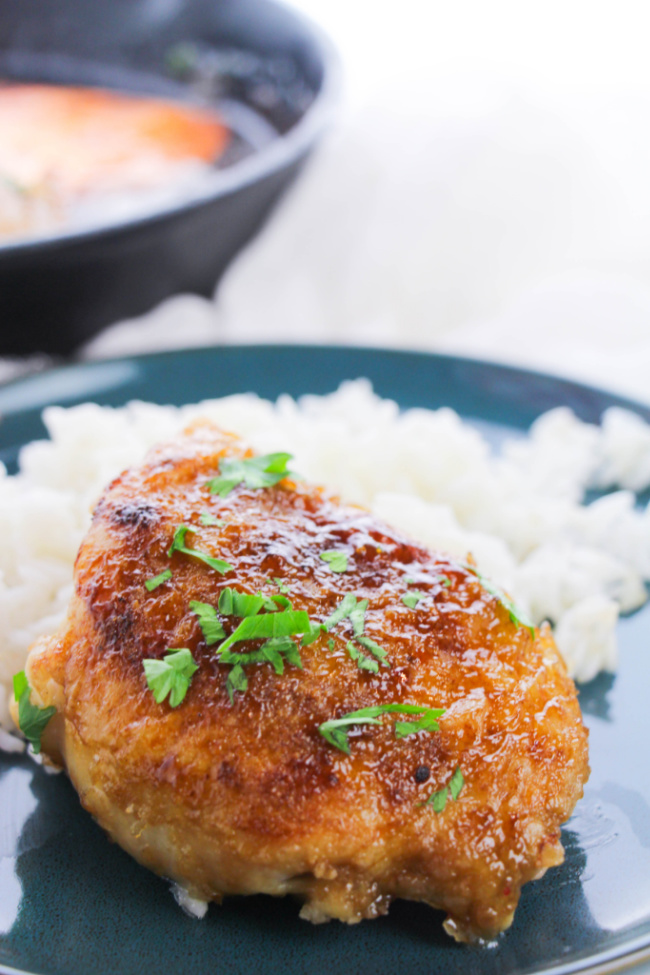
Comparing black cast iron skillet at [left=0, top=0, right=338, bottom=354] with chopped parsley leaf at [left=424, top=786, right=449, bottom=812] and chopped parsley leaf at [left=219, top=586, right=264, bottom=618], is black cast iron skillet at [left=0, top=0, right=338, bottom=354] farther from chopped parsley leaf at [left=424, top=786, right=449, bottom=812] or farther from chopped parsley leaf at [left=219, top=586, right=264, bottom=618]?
chopped parsley leaf at [left=424, top=786, right=449, bottom=812]

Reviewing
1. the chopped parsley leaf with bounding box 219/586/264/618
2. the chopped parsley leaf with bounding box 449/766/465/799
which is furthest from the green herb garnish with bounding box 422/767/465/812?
the chopped parsley leaf with bounding box 219/586/264/618

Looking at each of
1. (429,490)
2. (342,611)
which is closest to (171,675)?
(342,611)

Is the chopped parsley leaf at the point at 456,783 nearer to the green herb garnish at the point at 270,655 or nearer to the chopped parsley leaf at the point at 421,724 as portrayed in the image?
the chopped parsley leaf at the point at 421,724

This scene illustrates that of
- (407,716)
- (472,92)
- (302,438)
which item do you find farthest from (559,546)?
(472,92)

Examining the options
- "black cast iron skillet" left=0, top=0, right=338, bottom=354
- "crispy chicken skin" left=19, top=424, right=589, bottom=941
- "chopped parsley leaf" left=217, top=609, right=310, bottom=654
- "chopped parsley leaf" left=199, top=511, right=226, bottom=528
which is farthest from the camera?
"black cast iron skillet" left=0, top=0, right=338, bottom=354

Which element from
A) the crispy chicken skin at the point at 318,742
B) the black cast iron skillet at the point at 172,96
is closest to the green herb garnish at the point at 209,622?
the crispy chicken skin at the point at 318,742

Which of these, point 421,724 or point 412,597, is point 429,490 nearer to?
point 412,597
